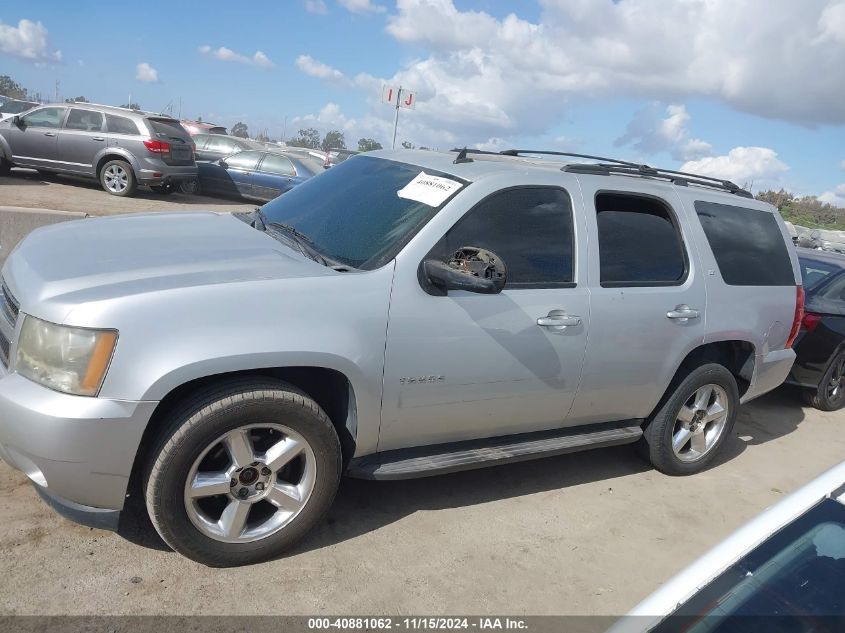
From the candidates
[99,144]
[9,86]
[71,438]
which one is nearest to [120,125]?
[99,144]

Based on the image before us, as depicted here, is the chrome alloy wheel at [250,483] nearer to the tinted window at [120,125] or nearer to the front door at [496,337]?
the front door at [496,337]

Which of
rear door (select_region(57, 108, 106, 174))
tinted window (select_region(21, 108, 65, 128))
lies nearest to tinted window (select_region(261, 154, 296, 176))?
rear door (select_region(57, 108, 106, 174))

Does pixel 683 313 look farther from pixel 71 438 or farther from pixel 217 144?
pixel 217 144

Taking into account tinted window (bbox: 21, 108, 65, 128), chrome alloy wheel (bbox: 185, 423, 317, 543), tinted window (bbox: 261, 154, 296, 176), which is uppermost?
tinted window (bbox: 21, 108, 65, 128)

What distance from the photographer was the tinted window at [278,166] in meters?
15.7

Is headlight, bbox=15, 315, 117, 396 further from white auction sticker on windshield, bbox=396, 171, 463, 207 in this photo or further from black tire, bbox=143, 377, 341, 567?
white auction sticker on windshield, bbox=396, 171, 463, 207

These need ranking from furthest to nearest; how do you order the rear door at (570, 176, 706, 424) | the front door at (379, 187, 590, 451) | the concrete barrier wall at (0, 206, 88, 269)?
the concrete barrier wall at (0, 206, 88, 269), the rear door at (570, 176, 706, 424), the front door at (379, 187, 590, 451)

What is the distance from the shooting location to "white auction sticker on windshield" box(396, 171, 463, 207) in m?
3.51

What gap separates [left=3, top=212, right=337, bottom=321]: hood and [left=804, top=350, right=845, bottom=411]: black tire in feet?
18.2

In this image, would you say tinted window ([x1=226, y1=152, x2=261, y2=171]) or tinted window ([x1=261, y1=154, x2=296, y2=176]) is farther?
tinted window ([x1=226, y1=152, x2=261, y2=171])

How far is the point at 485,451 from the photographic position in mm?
3660

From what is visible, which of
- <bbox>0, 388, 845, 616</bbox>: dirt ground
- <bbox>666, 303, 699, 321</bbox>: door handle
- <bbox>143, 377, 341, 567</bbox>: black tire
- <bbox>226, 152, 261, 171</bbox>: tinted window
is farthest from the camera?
<bbox>226, 152, 261, 171</bbox>: tinted window

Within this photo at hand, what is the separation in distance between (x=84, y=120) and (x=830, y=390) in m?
13.6

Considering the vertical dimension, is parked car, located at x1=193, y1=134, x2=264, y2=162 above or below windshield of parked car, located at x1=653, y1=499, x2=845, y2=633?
above
